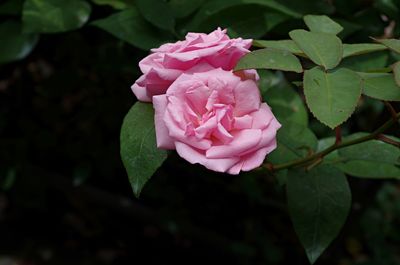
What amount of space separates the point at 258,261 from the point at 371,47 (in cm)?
116

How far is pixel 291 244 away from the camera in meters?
2.18

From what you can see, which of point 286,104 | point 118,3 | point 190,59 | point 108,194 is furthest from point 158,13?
point 108,194

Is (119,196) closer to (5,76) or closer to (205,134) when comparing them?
(5,76)

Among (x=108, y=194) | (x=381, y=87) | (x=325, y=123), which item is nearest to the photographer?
(x=325, y=123)

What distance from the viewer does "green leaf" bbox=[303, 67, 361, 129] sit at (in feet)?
2.74

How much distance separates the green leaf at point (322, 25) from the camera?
1.06 metres

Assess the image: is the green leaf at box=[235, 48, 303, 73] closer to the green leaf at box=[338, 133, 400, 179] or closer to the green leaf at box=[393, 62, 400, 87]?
the green leaf at box=[393, 62, 400, 87]

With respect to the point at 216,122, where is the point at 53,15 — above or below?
below

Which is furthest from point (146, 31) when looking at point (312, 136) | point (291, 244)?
point (291, 244)

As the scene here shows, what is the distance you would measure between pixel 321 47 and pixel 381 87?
0.10 meters

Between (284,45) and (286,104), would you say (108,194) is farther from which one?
(284,45)

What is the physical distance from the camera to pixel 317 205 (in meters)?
1.10

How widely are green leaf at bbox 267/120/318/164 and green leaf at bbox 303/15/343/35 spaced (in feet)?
0.65

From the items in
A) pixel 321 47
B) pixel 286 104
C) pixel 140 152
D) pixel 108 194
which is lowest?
pixel 108 194
